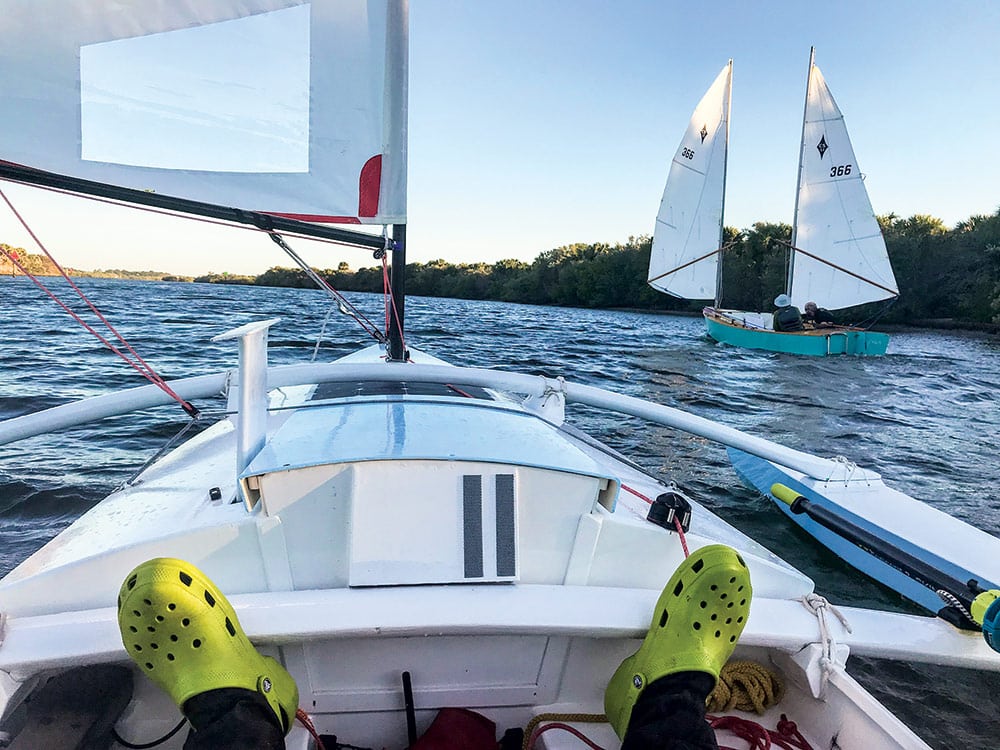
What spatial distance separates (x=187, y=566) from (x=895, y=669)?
12.1 ft

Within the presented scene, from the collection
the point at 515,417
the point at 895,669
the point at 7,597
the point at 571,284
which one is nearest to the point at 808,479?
the point at 895,669

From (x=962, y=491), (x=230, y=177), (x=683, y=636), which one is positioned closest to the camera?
(x=683, y=636)

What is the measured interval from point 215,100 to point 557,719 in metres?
2.79

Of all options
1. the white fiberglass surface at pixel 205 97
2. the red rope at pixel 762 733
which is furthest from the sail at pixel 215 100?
the red rope at pixel 762 733

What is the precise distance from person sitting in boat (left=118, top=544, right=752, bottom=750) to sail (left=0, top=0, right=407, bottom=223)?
1809mm

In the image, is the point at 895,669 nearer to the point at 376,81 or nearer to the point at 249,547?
the point at 249,547

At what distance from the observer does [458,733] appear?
180cm

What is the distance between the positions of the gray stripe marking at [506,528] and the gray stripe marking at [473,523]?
55mm

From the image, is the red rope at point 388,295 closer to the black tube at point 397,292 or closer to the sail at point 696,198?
the black tube at point 397,292

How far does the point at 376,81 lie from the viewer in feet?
9.78

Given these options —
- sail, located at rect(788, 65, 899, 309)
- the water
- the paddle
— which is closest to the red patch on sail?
the paddle

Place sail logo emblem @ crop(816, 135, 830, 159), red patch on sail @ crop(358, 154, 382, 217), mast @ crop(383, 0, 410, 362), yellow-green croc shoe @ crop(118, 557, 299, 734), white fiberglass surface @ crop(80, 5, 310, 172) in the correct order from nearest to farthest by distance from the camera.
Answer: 1. yellow-green croc shoe @ crop(118, 557, 299, 734)
2. white fiberglass surface @ crop(80, 5, 310, 172)
3. red patch on sail @ crop(358, 154, 382, 217)
4. mast @ crop(383, 0, 410, 362)
5. sail logo emblem @ crop(816, 135, 830, 159)

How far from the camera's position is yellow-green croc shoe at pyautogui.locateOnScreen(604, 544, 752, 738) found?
1.60 meters

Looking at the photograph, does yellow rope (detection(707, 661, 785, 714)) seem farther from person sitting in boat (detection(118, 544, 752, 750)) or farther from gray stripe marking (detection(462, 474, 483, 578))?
gray stripe marking (detection(462, 474, 483, 578))
